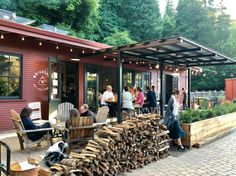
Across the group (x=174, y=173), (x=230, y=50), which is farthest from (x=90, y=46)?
(x=230, y=50)

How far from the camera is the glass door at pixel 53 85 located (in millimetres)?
9562

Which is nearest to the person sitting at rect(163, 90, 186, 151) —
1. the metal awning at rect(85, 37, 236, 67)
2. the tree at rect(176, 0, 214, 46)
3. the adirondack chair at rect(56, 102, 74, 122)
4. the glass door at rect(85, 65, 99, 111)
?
the metal awning at rect(85, 37, 236, 67)

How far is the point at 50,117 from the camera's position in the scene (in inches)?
373

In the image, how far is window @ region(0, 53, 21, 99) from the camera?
8.38 meters

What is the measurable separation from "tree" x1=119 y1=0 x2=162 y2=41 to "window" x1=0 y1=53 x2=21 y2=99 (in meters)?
22.7

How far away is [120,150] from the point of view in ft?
16.9

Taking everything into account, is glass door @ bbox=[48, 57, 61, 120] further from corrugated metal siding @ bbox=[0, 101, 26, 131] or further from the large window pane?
the large window pane

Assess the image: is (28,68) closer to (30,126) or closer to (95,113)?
(30,126)

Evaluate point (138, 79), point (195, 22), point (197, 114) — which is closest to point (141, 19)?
point (195, 22)

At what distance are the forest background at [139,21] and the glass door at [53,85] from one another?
1290 centimetres

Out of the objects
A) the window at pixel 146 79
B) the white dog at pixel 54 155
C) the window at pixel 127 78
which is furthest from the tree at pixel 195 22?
the white dog at pixel 54 155

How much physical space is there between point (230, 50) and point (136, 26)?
11.9 meters

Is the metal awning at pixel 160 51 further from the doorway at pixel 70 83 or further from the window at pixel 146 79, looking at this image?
the window at pixel 146 79

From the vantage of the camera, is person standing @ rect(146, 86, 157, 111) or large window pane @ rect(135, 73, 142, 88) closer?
person standing @ rect(146, 86, 157, 111)
